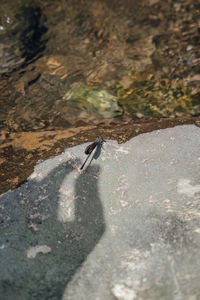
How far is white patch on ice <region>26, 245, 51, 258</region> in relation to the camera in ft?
7.70

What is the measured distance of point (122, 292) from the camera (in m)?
1.96

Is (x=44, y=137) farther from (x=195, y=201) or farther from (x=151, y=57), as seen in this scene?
(x=195, y=201)

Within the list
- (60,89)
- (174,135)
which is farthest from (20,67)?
(174,135)

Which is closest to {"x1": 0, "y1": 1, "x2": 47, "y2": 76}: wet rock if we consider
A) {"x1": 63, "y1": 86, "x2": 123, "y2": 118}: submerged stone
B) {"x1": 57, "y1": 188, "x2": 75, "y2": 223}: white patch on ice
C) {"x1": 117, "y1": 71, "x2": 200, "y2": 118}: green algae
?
{"x1": 63, "y1": 86, "x2": 123, "y2": 118}: submerged stone

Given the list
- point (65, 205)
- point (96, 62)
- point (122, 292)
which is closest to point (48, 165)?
point (65, 205)

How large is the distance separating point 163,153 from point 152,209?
76 cm

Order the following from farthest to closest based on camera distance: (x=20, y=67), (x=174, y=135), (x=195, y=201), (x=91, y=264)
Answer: (x=174, y=135) < (x=20, y=67) < (x=195, y=201) < (x=91, y=264)

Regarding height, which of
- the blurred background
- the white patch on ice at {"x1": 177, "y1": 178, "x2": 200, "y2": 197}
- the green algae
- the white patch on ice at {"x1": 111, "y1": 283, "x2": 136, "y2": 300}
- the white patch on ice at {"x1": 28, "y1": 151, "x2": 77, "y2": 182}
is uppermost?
the blurred background

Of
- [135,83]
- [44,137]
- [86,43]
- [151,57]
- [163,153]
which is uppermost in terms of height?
[86,43]

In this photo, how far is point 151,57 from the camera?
2.72m

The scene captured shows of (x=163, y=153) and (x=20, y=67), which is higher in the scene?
(x=20, y=67)

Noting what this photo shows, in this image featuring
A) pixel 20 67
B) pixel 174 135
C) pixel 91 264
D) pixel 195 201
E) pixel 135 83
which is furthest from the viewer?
pixel 174 135

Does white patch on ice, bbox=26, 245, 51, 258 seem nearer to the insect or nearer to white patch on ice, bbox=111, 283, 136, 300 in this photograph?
white patch on ice, bbox=111, 283, 136, 300

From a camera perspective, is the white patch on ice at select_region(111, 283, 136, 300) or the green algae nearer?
the white patch on ice at select_region(111, 283, 136, 300)
